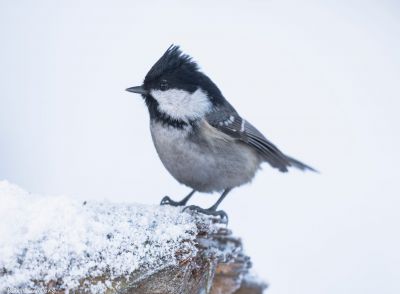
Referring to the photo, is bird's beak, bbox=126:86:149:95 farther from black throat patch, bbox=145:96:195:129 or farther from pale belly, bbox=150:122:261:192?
pale belly, bbox=150:122:261:192

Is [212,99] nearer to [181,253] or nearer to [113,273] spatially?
[181,253]

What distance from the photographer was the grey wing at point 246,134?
2535 mm

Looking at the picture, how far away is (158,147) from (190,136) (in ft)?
0.56

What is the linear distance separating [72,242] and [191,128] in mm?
1112

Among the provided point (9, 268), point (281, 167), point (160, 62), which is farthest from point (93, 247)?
point (281, 167)

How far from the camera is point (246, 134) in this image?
2.67 meters

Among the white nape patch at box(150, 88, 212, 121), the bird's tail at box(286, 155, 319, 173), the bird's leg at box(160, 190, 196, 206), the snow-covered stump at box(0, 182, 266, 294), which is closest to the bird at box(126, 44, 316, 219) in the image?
the white nape patch at box(150, 88, 212, 121)

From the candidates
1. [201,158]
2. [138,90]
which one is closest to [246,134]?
[201,158]

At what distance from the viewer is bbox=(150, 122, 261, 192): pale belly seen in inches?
92.8

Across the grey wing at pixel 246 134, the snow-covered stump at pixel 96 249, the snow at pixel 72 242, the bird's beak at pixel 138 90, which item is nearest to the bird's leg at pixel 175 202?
the grey wing at pixel 246 134

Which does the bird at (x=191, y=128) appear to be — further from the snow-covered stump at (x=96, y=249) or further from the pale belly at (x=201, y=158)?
the snow-covered stump at (x=96, y=249)

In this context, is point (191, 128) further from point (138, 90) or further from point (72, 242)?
point (72, 242)

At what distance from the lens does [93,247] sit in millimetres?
1381

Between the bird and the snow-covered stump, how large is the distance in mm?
694
